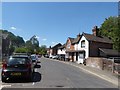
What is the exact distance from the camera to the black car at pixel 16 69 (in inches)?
604

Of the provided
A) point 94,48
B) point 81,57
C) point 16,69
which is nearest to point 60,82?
point 16,69

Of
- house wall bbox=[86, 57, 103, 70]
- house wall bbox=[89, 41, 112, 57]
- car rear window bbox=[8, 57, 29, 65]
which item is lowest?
house wall bbox=[86, 57, 103, 70]

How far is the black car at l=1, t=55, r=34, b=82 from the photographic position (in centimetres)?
1534

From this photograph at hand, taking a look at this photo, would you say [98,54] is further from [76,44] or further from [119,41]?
[119,41]

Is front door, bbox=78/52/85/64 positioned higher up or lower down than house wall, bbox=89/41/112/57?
lower down

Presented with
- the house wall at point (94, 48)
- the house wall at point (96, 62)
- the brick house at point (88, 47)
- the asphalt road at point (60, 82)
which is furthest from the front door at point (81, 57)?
the asphalt road at point (60, 82)

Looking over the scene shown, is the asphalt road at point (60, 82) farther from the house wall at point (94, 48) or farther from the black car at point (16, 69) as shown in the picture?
the house wall at point (94, 48)

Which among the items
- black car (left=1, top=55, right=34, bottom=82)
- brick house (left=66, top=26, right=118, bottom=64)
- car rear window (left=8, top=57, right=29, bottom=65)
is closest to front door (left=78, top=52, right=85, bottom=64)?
brick house (left=66, top=26, right=118, bottom=64)

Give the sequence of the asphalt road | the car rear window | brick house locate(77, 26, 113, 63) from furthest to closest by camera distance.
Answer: brick house locate(77, 26, 113, 63) → the car rear window → the asphalt road

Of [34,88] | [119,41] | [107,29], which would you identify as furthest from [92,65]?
[107,29]

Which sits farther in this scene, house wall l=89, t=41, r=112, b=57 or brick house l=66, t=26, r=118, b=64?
house wall l=89, t=41, r=112, b=57

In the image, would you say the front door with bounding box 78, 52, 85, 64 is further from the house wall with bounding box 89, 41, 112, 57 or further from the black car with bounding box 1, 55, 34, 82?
the black car with bounding box 1, 55, 34, 82

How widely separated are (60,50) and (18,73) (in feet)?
268

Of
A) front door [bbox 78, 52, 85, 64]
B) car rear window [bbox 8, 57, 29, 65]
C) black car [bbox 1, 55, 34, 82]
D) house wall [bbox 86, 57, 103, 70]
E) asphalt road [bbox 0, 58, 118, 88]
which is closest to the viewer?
asphalt road [bbox 0, 58, 118, 88]
